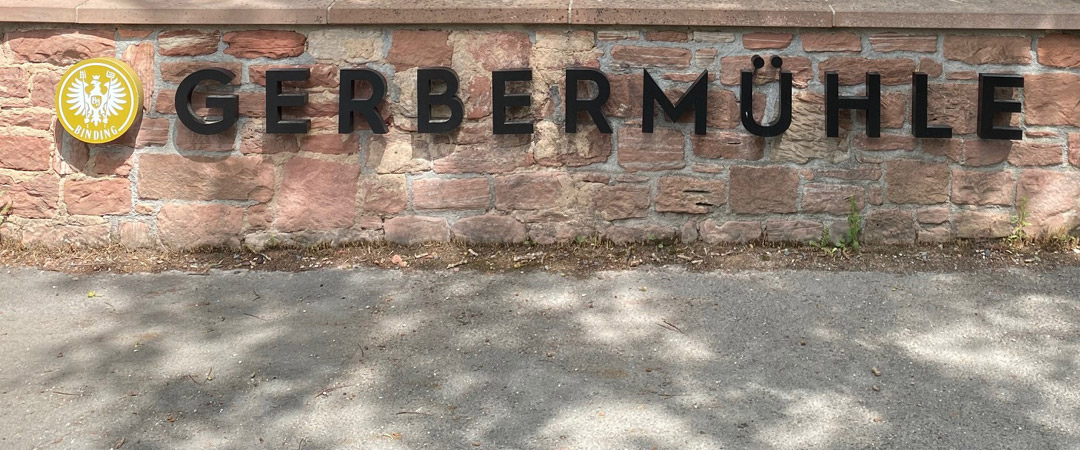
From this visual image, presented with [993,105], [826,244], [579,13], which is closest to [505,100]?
[579,13]

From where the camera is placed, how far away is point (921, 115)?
564cm

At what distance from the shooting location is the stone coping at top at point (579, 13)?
5.59 meters

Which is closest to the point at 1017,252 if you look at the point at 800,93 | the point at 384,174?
the point at 800,93

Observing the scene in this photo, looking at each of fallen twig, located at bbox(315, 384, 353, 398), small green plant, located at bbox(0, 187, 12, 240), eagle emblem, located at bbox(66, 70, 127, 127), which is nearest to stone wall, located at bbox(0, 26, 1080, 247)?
eagle emblem, located at bbox(66, 70, 127, 127)

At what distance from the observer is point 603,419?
156 inches

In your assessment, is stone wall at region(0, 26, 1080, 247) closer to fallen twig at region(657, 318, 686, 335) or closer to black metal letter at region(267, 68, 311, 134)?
black metal letter at region(267, 68, 311, 134)

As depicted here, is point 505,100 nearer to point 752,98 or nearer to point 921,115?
point 752,98

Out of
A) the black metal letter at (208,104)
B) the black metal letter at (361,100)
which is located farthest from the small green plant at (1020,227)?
the black metal letter at (208,104)

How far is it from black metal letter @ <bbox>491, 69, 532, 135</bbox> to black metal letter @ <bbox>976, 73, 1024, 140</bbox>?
7.80 feet

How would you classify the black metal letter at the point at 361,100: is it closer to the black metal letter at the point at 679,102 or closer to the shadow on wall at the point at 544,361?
the shadow on wall at the point at 544,361

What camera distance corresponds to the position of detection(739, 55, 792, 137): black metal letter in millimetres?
5645

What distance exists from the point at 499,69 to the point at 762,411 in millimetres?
2532

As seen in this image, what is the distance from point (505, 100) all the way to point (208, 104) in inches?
62.6

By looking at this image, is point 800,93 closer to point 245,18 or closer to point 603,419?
point 603,419
